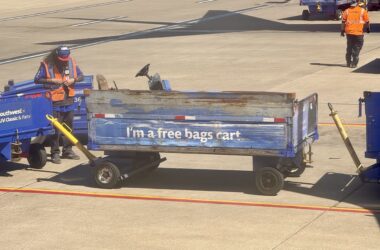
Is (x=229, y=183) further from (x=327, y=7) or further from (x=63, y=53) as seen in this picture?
(x=327, y=7)

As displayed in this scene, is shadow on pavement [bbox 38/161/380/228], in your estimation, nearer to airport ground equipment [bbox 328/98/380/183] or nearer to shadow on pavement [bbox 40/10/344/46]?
airport ground equipment [bbox 328/98/380/183]

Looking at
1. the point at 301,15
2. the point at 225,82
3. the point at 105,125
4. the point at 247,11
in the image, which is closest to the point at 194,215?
the point at 105,125

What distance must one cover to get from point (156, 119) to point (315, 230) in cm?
346

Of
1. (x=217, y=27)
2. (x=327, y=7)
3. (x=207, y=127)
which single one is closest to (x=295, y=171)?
(x=207, y=127)

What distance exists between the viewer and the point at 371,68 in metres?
28.1

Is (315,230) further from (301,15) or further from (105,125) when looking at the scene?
(301,15)

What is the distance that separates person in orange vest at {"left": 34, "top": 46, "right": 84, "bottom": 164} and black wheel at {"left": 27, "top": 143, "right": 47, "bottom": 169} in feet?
1.25

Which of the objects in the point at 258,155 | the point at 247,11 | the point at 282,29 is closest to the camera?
the point at 258,155

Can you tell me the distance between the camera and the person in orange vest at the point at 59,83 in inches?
674

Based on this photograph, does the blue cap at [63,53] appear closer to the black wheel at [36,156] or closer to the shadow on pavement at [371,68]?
the black wheel at [36,156]

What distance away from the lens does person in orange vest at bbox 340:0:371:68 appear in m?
28.3

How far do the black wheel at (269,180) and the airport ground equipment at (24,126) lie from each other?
438cm

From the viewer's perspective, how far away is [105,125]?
14.9m

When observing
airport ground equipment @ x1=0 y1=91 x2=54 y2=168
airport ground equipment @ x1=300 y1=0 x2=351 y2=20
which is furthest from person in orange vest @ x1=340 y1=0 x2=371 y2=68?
airport ground equipment @ x1=300 y1=0 x2=351 y2=20
